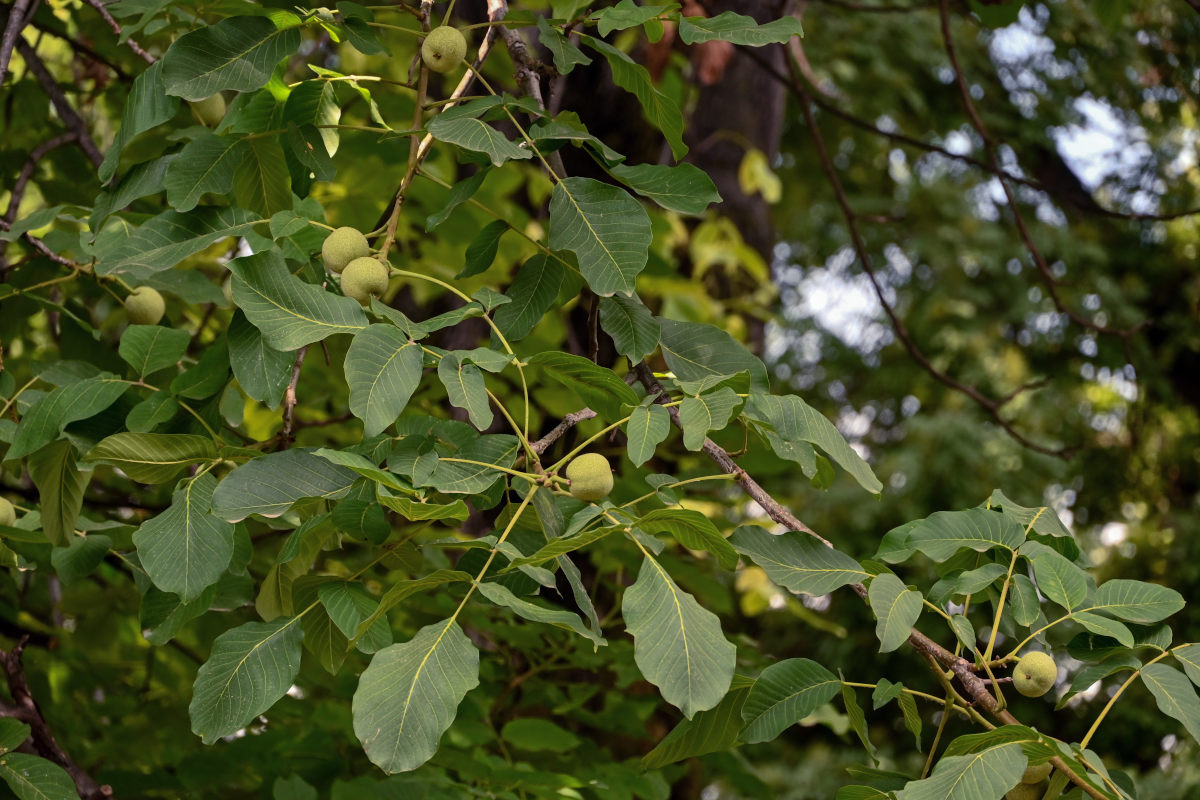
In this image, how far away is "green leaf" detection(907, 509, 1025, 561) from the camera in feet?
3.09

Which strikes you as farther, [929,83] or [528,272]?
[929,83]

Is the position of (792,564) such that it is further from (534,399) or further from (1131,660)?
(534,399)

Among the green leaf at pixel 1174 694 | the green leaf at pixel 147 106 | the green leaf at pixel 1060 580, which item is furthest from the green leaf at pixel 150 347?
the green leaf at pixel 1174 694

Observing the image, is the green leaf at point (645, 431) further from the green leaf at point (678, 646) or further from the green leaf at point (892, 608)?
the green leaf at point (892, 608)

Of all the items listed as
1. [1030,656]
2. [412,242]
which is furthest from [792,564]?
[412,242]

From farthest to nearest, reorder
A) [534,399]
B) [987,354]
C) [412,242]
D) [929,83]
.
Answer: [929,83], [987,354], [412,242], [534,399]

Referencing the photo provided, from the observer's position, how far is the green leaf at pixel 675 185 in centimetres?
104

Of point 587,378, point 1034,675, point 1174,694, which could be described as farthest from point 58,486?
point 1174,694

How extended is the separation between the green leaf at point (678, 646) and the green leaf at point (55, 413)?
1.95 ft

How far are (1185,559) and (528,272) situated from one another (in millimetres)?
5343

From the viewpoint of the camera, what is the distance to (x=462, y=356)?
89 centimetres

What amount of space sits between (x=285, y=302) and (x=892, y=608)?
0.55 meters

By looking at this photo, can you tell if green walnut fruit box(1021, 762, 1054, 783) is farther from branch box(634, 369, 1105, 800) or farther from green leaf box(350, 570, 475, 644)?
green leaf box(350, 570, 475, 644)

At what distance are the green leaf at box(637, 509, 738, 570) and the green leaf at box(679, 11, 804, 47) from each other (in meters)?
0.47
